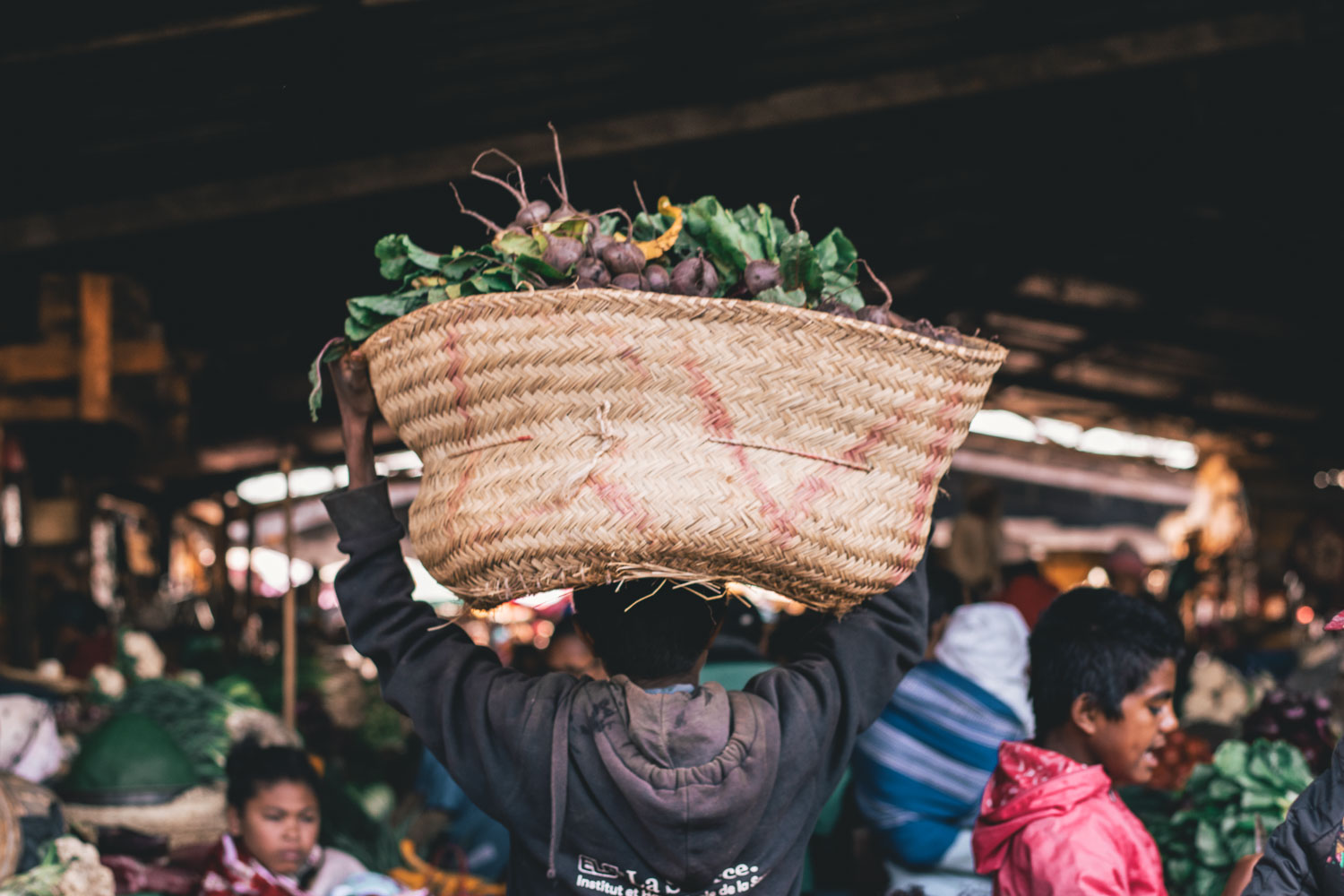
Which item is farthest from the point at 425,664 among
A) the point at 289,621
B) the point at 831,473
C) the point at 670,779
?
the point at 289,621

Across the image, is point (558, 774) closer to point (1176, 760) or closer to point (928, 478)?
point (928, 478)

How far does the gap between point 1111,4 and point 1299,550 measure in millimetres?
4223

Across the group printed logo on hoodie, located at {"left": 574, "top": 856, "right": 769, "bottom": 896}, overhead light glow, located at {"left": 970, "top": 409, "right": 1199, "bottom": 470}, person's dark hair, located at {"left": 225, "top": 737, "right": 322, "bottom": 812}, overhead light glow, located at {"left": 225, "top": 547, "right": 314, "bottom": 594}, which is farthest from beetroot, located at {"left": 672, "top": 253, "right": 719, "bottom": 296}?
overhead light glow, located at {"left": 225, "top": 547, "right": 314, "bottom": 594}

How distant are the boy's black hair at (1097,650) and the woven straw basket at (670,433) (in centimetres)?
59

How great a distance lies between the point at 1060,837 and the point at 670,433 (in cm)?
83

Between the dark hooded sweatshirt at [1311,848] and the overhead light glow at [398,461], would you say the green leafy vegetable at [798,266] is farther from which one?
the overhead light glow at [398,461]

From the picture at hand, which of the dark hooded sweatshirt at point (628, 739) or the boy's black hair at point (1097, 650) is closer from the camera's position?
the dark hooded sweatshirt at point (628, 739)

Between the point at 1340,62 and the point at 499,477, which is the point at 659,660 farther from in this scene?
the point at 1340,62

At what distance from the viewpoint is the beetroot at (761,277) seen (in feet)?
4.44

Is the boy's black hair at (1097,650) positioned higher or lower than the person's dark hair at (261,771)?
higher

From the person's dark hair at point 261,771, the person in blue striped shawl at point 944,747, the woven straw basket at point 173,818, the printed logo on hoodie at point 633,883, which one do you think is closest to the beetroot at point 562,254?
the printed logo on hoodie at point 633,883

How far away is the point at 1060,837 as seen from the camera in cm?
162

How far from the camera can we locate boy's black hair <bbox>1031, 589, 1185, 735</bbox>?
1769 mm

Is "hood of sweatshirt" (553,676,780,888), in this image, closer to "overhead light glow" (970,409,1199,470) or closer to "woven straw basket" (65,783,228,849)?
"woven straw basket" (65,783,228,849)
